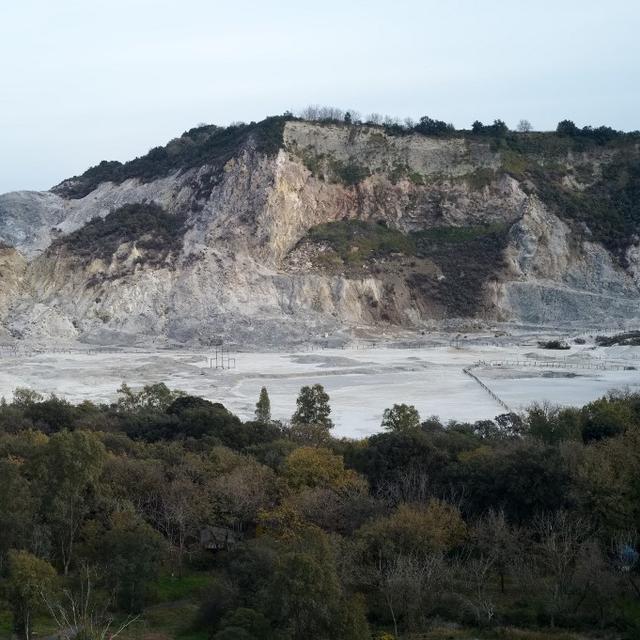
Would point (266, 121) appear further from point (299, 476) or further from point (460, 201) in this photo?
point (299, 476)

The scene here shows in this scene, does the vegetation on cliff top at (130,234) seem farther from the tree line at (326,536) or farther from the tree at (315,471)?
the tree at (315,471)

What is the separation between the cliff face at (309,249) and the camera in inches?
2724

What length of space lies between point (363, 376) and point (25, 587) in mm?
36435

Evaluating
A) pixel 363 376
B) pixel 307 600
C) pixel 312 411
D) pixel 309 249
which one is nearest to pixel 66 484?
pixel 307 600

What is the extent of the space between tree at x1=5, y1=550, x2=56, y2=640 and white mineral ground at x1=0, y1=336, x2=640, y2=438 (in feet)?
64.0

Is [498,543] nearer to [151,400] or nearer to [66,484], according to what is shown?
[66,484]

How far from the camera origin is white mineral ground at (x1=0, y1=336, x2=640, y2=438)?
126ft

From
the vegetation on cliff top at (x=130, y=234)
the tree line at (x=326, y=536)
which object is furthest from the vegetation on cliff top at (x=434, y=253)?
the tree line at (x=326, y=536)

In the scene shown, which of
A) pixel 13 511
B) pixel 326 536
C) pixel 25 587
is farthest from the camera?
pixel 13 511

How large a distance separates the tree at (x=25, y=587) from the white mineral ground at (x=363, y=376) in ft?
64.0

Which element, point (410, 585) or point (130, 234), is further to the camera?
point (130, 234)

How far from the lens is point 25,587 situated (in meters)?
12.0

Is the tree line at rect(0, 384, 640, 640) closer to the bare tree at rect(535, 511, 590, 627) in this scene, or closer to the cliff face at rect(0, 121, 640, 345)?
the bare tree at rect(535, 511, 590, 627)

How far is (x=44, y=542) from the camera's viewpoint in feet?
48.9
